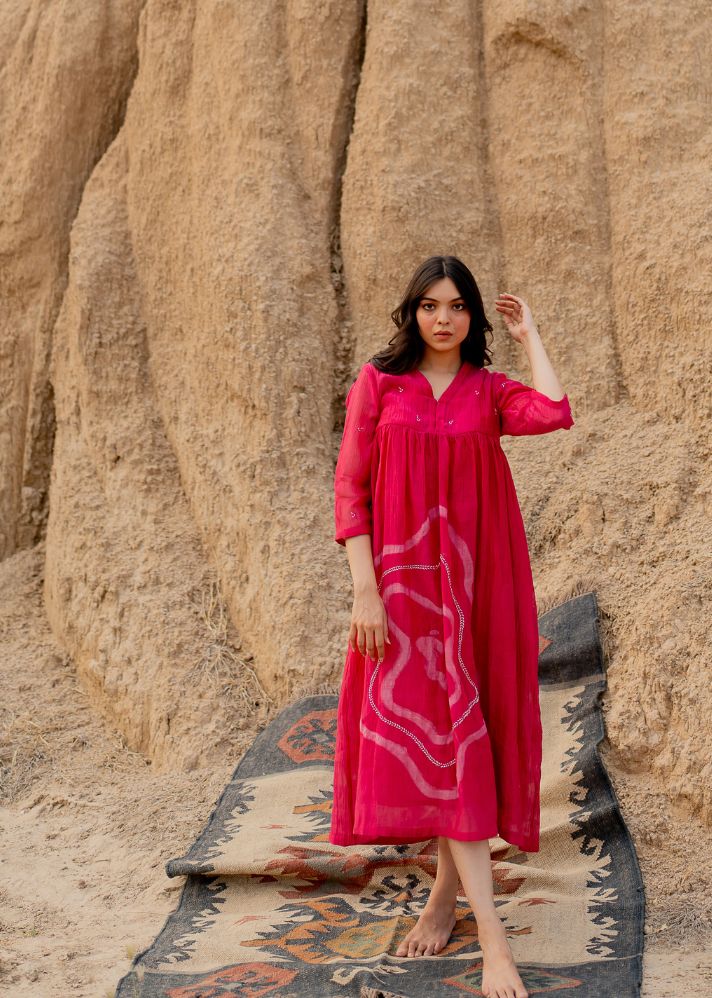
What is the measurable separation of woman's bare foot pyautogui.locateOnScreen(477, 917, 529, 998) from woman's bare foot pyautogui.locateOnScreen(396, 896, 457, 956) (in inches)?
8.2

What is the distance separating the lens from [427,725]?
9.67 ft

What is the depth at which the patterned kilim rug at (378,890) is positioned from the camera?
2.91 m

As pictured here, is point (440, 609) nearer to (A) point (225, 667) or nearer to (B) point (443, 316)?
(B) point (443, 316)

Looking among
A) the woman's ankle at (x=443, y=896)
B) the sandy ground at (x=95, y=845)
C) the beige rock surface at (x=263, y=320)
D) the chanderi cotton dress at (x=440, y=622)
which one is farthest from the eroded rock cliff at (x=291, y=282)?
the woman's ankle at (x=443, y=896)

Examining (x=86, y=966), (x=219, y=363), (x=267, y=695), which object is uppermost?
(x=219, y=363)

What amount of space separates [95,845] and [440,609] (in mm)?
1776

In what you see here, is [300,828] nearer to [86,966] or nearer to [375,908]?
[375,908]

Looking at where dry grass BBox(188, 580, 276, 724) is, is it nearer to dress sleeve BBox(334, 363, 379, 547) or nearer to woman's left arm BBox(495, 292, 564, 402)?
dress sleeve BBox(334, 363, 379, 547)

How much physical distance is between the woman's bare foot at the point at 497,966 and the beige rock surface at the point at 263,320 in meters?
1.25

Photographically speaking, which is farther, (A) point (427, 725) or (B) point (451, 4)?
(B) point (451, 4)

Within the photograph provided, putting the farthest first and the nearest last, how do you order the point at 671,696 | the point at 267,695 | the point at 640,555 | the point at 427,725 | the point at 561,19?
1. the point at 561,19
2. the point at 267,695
3. the point at 640,555
4. the point at 671,696
5. the point at 427,725

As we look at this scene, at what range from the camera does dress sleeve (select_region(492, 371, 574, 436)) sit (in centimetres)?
298

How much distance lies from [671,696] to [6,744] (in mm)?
2609

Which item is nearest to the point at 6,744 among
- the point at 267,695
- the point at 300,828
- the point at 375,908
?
the point at 267,695
